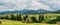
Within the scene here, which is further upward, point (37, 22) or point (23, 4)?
point (23, 4)

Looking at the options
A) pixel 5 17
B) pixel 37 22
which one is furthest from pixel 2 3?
pixel 37 22

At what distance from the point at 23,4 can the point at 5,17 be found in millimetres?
262

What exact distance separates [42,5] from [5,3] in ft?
1.44

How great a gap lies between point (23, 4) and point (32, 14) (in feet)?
0.52

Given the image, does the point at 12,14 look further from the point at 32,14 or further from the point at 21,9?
the point at 32,14

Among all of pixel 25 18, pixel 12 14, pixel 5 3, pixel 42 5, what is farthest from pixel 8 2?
pixel 42 5

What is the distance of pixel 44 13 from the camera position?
1.67 metres

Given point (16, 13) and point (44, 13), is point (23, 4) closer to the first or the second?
point (16, 13)

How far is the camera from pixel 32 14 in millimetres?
1664

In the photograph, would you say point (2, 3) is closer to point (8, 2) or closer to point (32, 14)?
point (8, 2)

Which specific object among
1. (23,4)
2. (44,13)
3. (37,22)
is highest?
(23,4)

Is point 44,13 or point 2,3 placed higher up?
point 2,3

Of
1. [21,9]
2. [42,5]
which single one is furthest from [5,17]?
[42,5]

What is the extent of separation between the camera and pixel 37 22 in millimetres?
1659
